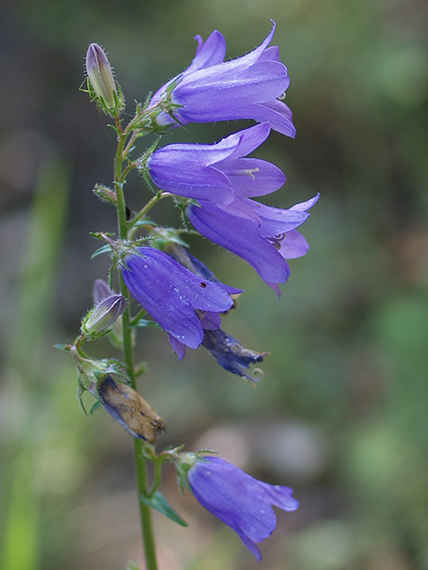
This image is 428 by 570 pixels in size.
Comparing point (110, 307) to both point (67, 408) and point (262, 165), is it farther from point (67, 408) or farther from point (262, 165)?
point (67, 408)

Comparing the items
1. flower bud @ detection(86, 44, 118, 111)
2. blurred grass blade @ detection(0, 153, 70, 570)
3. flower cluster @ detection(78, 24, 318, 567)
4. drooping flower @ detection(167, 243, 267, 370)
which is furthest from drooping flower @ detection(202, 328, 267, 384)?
blurred grass blade @ detection(0, 153, 70, 570)

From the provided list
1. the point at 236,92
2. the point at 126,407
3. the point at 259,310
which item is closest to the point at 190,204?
the point at 236,92

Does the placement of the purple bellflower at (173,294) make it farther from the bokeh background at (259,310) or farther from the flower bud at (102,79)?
the bokeh background at (259,310)

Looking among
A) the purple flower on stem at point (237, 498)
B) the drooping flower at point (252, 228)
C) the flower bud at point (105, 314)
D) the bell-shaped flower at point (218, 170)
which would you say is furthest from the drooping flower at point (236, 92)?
the purple flower on stem at point (237, 498)

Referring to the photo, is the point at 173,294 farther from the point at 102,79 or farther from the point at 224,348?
the point at 102,79

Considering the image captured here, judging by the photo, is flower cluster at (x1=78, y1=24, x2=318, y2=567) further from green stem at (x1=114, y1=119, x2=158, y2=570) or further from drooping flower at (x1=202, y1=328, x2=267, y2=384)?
drooping flower at (x1=202, y1=328, x2=267, y2=384)

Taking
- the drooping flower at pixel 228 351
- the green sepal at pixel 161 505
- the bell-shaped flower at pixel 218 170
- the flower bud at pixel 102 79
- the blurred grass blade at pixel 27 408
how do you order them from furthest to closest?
the blurred grass blade at pixel 27 408 < the drooping flower at pixel 228 351 < the green sepal at pixel 161 505 < the flower bud at pixel 102 79 < the bell-shaped flower at pixel 218 170
